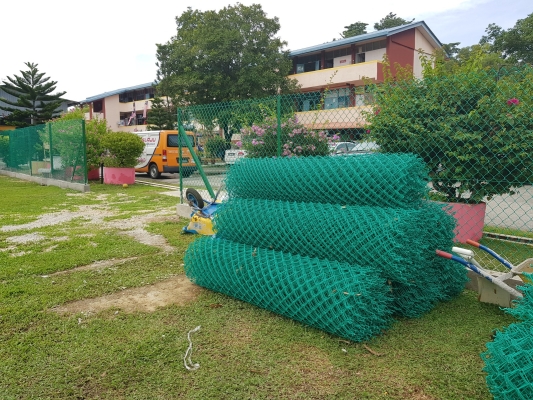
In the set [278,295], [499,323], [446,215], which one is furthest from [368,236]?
[499,323]

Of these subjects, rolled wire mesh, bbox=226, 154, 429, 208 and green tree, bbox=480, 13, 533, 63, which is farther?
green tree, bbox=480, 13, 533, 63

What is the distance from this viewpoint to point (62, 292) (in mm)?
3734

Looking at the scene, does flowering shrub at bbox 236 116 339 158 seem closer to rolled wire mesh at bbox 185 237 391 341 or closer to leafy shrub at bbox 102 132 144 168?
rolled wire mesh at bbox 185 237 391 341

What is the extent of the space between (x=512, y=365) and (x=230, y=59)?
1060 inches

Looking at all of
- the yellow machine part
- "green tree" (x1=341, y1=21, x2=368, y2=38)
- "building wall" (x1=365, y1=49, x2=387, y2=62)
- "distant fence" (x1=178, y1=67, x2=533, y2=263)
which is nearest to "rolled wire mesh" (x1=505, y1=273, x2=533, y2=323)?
"distant fence" (x1=178, y1=67, x2=533, y2=263)

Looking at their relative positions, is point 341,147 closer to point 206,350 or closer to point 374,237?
point 374,237

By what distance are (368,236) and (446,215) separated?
105cm

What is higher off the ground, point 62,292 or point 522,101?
point 522,101

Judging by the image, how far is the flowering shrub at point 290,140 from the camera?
215 inches

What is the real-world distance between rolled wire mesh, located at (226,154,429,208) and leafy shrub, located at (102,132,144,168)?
10.6m

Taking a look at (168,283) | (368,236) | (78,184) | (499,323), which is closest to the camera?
(368,236)

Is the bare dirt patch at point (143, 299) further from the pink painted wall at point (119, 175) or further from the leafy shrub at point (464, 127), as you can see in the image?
the pink painted wall at point (119, 175)

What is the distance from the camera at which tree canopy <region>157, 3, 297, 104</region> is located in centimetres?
2625

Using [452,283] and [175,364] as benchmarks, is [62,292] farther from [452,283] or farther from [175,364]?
[452,283]
